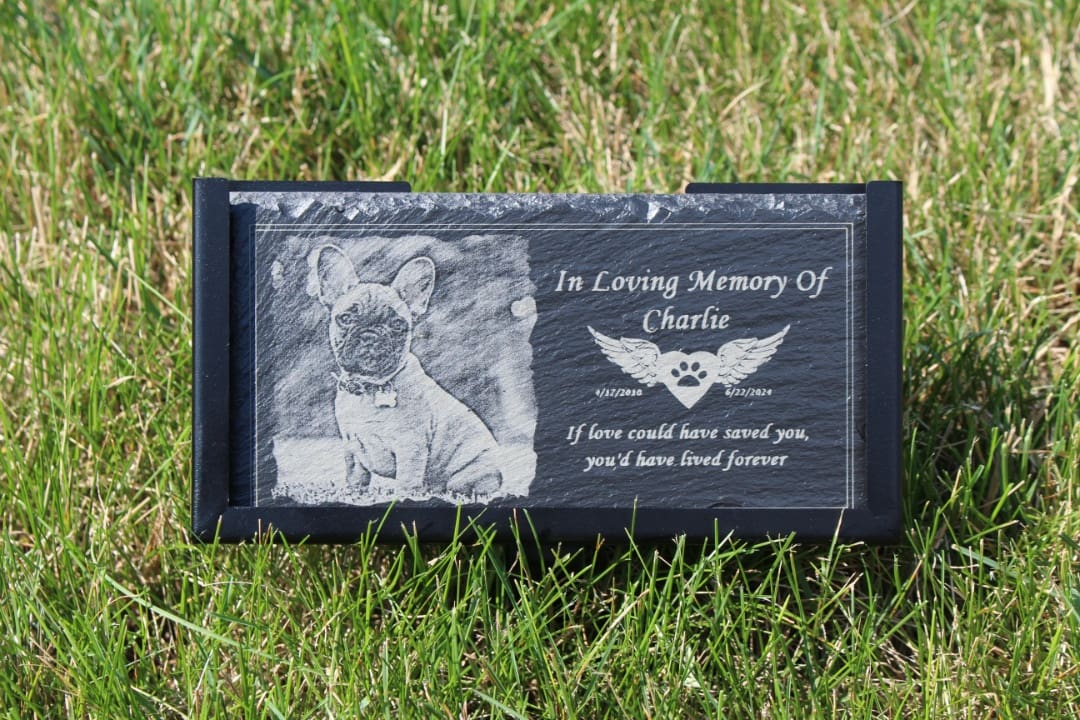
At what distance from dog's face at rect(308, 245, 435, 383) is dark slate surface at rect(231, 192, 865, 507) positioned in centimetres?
2

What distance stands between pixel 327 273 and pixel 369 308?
7 centimetres

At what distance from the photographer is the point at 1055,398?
6.02 feet

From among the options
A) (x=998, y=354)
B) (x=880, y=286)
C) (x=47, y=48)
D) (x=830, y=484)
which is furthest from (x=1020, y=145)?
(x=47, y=48)

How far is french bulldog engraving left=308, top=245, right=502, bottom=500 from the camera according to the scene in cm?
152

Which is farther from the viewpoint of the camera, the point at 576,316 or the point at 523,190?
the point at 523,190

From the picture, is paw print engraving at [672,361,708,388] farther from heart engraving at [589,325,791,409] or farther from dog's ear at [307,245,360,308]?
dog's ear at [307,245,360,308]

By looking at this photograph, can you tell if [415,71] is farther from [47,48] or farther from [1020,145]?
[1020,145]

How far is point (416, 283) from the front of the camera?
1522mm

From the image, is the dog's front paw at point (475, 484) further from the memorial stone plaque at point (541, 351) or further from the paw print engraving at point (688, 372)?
the paw print engraving at point (688, 372)

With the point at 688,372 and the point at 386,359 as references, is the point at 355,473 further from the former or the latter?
the point at 688,372

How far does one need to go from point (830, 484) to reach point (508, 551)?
479mm

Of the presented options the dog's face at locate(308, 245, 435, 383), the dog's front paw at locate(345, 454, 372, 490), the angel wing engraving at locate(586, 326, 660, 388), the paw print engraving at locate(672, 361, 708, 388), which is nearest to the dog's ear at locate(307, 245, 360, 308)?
the dog's face at locate(308, 245, 435, 383)

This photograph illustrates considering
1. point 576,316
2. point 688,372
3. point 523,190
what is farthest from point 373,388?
point 523,190

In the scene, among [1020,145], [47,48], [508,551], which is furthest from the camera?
[47,48]
